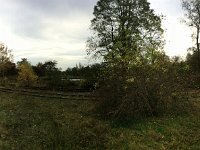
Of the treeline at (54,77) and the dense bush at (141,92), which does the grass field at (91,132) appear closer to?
the dense bush at (141,92)

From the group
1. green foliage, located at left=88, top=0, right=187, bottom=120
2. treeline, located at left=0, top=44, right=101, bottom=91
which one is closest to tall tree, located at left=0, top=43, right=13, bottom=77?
treeline, located at left=0, top=44, right=101, bottom=91

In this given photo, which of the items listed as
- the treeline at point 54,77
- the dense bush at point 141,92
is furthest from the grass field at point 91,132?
the treeline at point 54,77

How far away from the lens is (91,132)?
17375 mm

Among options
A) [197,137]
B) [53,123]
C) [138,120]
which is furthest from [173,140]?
[53,123]

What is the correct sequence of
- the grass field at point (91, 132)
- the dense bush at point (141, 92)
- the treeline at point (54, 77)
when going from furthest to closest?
the treeline at point (54, 77)
the dense bush at point (141, 92)
the grass field at point (91, 132)

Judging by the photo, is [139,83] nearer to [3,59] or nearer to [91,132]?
[91,132]

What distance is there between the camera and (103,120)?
1966cm

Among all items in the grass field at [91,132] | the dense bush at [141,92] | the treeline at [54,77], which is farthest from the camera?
the treeline at [54,77]

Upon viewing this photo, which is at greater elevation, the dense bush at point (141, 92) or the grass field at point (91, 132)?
the dense bush at point (141, 92)

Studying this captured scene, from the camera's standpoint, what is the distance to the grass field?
15887mm

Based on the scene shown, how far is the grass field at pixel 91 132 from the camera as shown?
1589 cm

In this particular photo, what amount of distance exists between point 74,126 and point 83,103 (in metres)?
7.24

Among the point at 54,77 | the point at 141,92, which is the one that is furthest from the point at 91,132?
the point at 54,77

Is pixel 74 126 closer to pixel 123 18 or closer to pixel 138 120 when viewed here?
pixel 138 120
